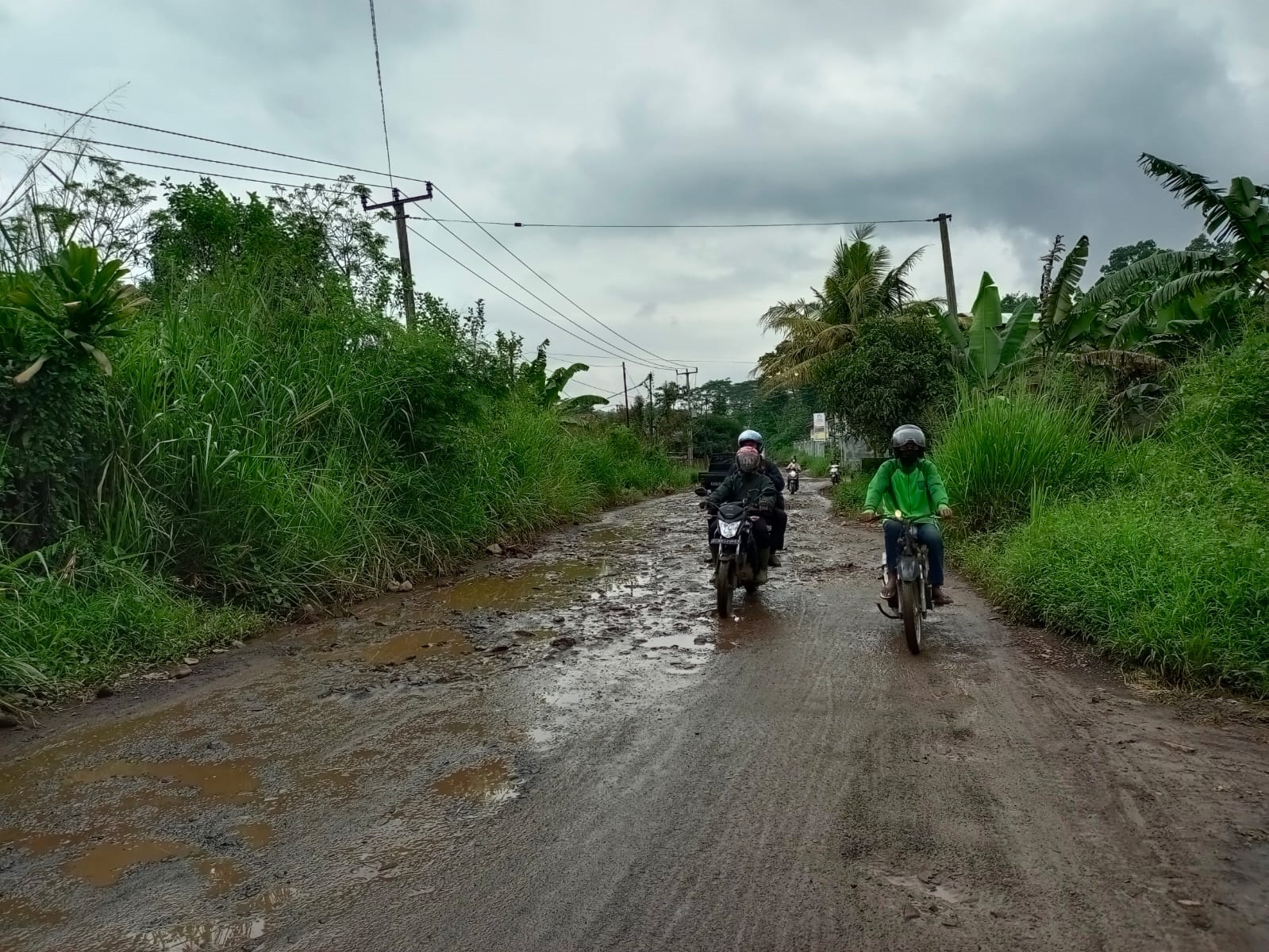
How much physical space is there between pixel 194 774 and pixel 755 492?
5658 millimetres

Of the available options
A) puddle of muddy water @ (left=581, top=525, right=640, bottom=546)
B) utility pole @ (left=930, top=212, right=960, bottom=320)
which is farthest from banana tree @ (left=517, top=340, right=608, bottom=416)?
utility pole @ (left=930, top=212, right=960, bottom=320)

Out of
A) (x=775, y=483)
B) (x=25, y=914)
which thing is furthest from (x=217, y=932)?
(x=775, y=483)

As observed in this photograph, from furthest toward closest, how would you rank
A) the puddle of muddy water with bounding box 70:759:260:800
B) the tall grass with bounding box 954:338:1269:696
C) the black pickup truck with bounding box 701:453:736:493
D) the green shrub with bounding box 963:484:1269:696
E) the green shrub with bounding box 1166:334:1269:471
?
the black pickup truck with bounding box 701:453:736:493 < the green shrub with bounding box 1166:334:1269:471 < the tall grass with bounding box 954:338:1269:696 < the green shrub with bounding box 963:484:1269:696 < the puddle of muddy water with bounding box 70:759:260:800

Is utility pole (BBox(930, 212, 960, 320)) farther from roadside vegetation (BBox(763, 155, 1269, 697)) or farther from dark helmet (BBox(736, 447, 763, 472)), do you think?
dark helmet (BBox(736, 447, 763, 472))

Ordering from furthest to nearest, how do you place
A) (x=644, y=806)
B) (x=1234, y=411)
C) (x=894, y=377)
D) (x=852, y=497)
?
(x=852, y=497) → (x=894, y=377) → (x=1234, y=411) → (x=644, y=806)

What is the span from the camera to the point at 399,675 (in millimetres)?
5977

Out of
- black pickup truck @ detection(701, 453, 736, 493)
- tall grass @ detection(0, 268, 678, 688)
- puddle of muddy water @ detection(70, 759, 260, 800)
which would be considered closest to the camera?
puddle of muddy water @ detection(70, 759, 260, 800)

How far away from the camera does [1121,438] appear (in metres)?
12.5

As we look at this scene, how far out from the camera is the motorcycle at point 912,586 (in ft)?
20.3

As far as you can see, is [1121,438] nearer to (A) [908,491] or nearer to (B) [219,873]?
(A) [908,491]

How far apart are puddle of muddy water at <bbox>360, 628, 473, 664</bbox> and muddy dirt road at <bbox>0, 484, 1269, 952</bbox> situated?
0.09 metres

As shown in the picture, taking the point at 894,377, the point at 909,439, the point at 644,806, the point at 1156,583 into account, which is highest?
the point at 894,377

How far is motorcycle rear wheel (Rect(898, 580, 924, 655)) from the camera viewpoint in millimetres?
6172

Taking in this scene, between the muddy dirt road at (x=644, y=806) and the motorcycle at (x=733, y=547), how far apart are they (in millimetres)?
1254
